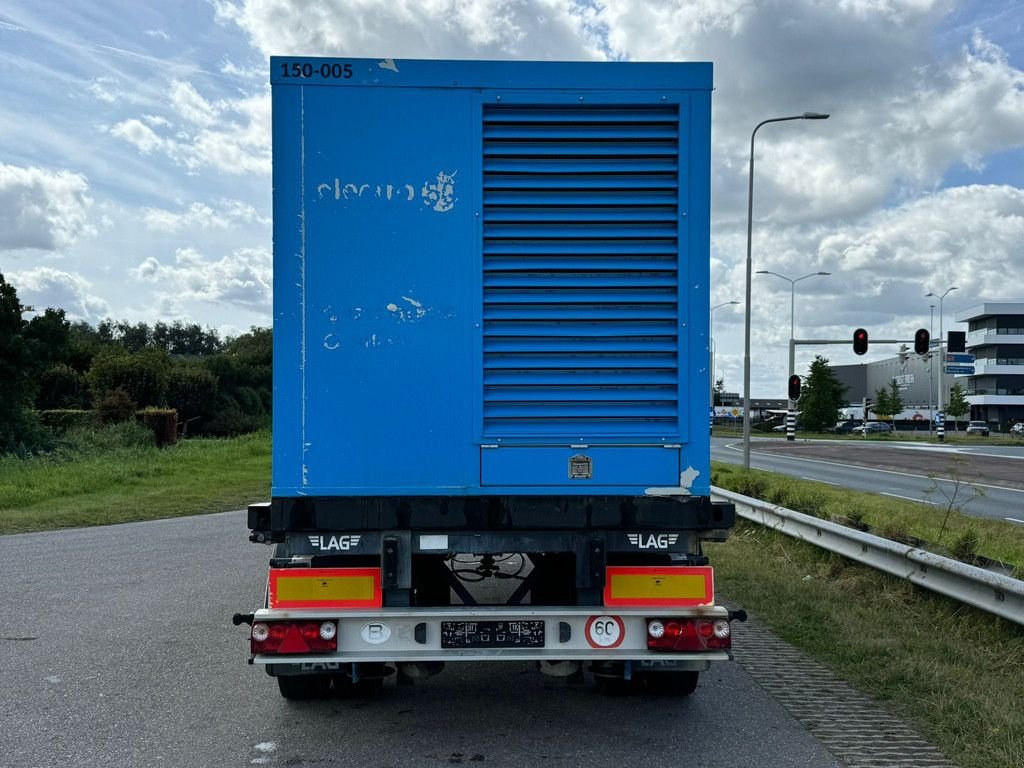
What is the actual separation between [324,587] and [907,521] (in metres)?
8.95

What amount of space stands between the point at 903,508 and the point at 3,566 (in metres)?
12.2

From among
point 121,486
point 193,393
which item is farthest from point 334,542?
point 193,393

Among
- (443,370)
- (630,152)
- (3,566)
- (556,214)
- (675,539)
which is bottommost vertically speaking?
(3,566)

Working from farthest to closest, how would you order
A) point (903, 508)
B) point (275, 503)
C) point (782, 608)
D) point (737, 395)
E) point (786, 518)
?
1. point (737, 395)
2. point (903, 508)
3. point (786, 518)
4. point (782, 608)
5. point (275, 503)

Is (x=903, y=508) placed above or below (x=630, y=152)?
below

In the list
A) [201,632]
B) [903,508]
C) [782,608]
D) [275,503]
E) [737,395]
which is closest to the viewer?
[275,503]

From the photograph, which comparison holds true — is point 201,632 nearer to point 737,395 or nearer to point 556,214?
point 556,214

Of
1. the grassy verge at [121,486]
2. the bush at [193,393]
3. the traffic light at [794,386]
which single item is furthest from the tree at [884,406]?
the grassy verge at [121,486]

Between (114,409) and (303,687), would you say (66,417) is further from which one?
(303,687)

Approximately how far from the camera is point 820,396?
286 ft

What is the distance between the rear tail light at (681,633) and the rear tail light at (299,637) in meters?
1.49

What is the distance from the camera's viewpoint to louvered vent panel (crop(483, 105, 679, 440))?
447cm

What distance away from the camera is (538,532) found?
177 inches

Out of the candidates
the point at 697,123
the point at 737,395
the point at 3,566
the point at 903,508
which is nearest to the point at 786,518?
the point at 903,508
